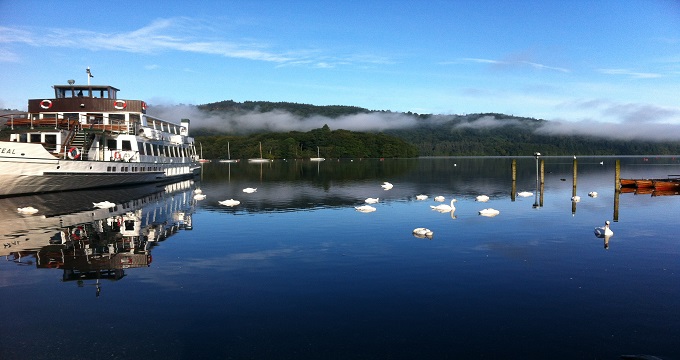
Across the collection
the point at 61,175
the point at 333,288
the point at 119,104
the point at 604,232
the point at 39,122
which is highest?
the point at 119,104

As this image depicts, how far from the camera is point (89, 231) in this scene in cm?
2692

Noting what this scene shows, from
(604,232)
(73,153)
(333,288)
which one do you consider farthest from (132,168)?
(604,232)

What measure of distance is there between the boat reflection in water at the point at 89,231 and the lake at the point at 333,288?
141 mm

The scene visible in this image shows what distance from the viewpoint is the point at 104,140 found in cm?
5169

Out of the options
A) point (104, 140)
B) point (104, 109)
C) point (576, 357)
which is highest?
point (104, 109)

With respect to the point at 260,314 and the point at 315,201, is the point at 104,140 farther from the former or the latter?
the point at 260,314

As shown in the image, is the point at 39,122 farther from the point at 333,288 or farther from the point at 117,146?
the point at 333,288

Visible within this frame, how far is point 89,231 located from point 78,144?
27735 millimetres

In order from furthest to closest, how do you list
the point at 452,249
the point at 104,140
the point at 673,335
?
1. the point at 104,140
2. the point at 452,249
3. the point at 673,335

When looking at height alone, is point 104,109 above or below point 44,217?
above

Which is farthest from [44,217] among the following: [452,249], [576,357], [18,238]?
[576,357]

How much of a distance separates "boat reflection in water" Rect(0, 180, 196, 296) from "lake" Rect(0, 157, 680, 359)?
14cm

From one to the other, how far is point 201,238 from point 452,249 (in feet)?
44.9

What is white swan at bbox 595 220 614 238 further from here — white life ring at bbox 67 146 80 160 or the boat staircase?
the boat staircase
